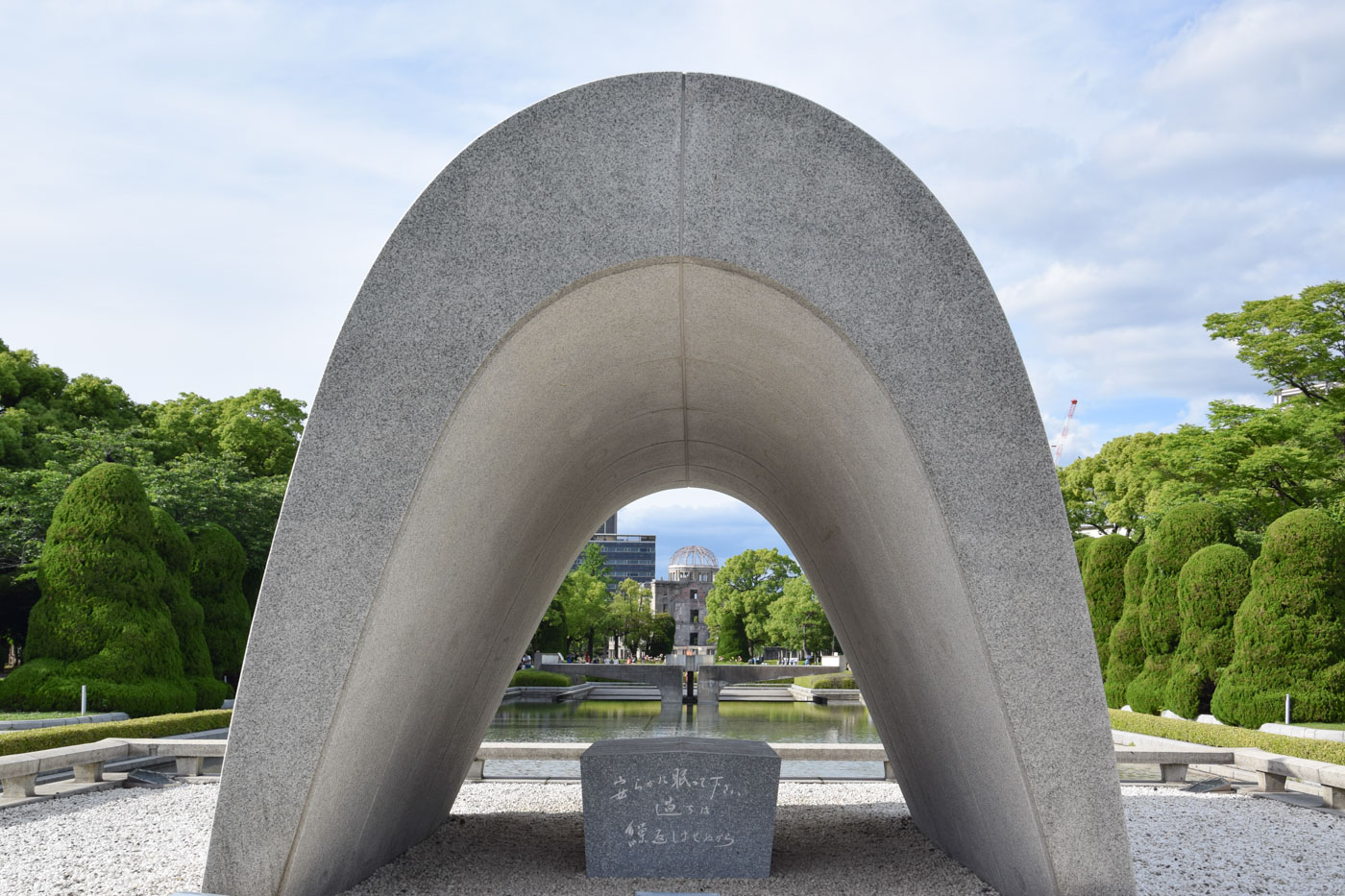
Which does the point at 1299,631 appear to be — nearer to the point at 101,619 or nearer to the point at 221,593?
the point at 101,619

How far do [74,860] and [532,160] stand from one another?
622 cm

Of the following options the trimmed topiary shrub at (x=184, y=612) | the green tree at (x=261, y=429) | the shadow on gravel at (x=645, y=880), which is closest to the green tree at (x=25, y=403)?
the green tree at (x=261, y=429)

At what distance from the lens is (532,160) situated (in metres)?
5.02

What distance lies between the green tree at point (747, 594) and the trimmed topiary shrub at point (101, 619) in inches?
1887

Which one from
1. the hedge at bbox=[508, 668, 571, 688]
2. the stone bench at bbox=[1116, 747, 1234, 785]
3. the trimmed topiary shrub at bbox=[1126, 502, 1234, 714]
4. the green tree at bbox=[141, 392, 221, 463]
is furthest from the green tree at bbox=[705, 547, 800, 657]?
the stone bench at bbox=[1116, 747, 1234, 785]

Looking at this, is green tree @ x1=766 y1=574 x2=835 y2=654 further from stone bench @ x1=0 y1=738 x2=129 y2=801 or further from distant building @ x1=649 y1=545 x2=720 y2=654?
stone bench @ x1=0 y1=738 x2=129 y2=801

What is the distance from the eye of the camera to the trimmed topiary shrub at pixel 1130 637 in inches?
885

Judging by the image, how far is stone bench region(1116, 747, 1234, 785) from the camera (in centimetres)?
1233

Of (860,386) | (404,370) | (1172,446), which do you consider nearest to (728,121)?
(860,386)

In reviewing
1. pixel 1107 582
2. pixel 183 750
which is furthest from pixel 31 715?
pixel 1107 582

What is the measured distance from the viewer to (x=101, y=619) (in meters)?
18.5

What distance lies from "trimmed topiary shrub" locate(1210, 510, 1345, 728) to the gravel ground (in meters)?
7.56

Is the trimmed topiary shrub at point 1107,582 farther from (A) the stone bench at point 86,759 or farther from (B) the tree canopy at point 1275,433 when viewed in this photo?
(A) the stone bench at point 86,759

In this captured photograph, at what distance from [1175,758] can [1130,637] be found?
11.0m
